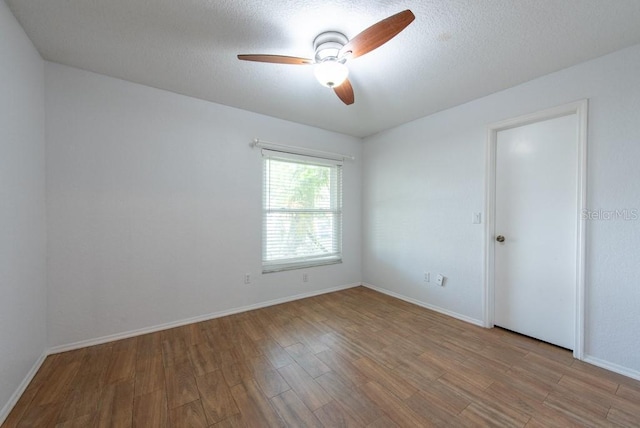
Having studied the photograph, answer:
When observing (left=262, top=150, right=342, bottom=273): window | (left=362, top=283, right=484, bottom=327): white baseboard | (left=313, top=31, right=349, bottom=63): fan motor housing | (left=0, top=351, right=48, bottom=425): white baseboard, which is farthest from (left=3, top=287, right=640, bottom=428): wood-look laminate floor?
(left=313, top=31, right=349, bottom=63): fan motor housing

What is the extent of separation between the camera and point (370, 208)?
403cm

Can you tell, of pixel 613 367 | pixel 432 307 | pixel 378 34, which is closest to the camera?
pixel 378 34

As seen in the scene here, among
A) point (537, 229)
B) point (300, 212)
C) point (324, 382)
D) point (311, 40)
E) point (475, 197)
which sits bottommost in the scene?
point (324, 382)

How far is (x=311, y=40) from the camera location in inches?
71.9

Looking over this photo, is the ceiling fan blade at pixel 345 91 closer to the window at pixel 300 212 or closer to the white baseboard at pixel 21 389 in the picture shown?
the window at pixel 300 212

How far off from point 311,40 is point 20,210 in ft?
7.55

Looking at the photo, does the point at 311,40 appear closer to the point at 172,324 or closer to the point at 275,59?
the point at 275,59

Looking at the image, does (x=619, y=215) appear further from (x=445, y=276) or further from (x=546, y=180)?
(x=445, y=276)

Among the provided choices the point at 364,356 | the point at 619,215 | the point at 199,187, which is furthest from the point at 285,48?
the point at 619,215

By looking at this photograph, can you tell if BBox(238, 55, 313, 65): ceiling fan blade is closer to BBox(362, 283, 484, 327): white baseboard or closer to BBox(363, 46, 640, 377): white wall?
BBox(363, 46, 640, 377): white wall

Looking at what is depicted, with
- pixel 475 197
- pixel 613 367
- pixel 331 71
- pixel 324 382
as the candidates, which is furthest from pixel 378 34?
pixel 613 367

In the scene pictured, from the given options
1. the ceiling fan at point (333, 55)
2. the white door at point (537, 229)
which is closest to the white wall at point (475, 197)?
the white door at point (537, 229)

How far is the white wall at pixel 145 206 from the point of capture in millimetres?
2178

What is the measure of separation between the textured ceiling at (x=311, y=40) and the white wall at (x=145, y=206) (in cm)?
34
